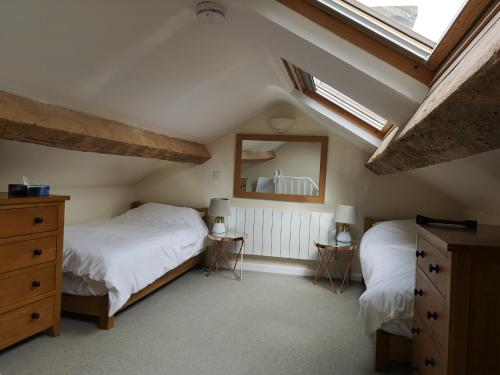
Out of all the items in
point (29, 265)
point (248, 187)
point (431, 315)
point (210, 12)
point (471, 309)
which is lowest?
point (29, 265)

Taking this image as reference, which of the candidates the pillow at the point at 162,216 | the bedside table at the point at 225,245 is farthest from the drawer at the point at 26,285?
the bedside table at the point at 225,245

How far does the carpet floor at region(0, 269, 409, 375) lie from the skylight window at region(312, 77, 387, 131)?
173 centimetres

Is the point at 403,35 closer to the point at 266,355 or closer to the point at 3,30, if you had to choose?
the point at 3,30

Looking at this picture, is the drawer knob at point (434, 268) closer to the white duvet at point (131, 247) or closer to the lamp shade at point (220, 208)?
the white duvet at point (131, 247)

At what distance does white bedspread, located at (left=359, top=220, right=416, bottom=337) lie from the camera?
1939 mm

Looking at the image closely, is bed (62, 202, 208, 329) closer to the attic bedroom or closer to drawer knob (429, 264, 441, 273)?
the attic bedroom

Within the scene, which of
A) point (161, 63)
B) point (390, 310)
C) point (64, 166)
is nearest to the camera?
point (390, 310)

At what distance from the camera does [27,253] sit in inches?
88.5

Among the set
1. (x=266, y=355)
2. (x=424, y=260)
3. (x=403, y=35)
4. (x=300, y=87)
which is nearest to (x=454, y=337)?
(x=424, y=260)

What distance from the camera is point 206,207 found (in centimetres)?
457

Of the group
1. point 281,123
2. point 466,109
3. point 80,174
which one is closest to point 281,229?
point 281,123

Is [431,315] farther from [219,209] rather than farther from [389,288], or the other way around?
[219,209]

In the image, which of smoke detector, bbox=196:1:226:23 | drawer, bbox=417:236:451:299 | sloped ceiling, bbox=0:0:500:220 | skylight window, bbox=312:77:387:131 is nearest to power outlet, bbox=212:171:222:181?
sloped ceiling, bbox=0:0:500:220

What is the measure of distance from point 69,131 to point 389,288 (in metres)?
2.29
